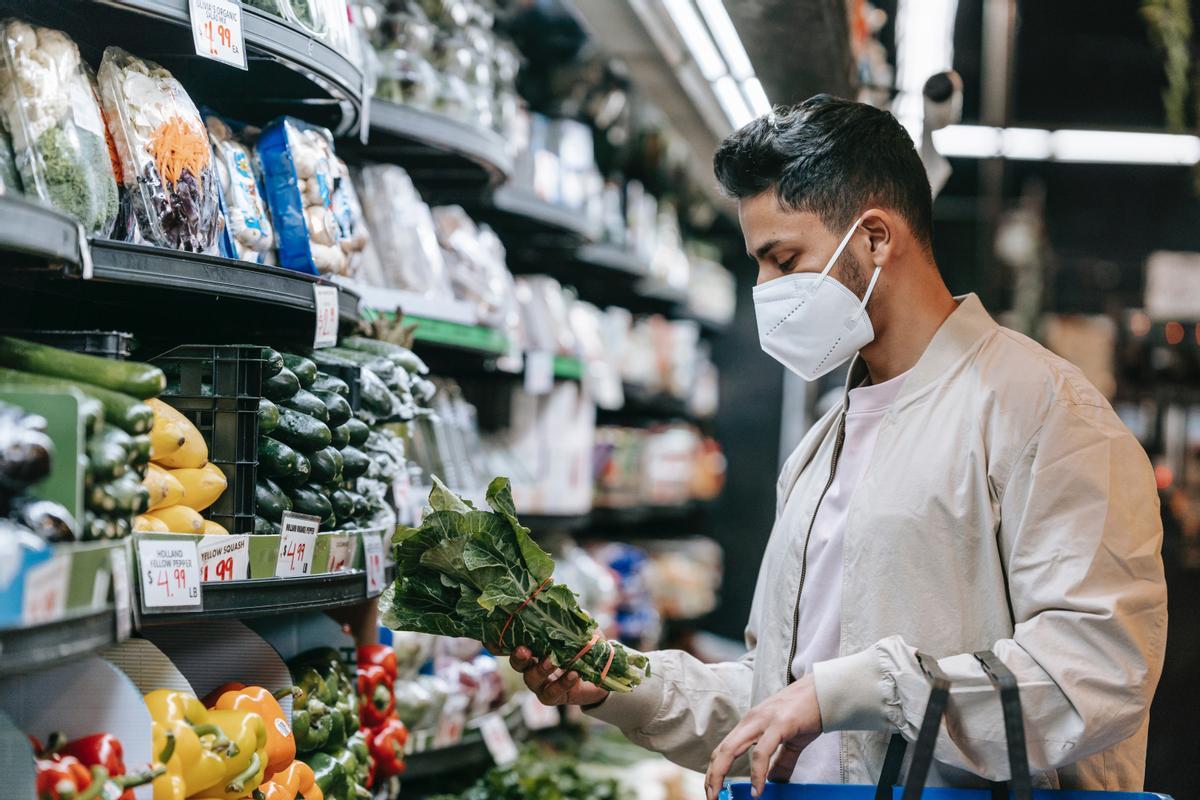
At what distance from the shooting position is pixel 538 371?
4.38 m

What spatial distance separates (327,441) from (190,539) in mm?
460

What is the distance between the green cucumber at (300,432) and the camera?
2.07 metres

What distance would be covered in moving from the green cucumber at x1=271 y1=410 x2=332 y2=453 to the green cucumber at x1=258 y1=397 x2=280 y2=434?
4 centimetres

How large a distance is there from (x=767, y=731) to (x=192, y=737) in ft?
2.60

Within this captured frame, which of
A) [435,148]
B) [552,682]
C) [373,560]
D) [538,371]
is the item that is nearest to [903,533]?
[552,682]

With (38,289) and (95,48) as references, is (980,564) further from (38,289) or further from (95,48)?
(95,48)

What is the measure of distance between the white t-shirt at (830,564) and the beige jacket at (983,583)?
27 millimetres

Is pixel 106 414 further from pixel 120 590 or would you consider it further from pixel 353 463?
pixel 353 463

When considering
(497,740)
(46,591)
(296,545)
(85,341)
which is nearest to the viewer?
(46,591)

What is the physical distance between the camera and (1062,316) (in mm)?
9172

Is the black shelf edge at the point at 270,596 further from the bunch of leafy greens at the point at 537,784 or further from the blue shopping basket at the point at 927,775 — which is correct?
the bunch of leafy greens at the point at 537,784

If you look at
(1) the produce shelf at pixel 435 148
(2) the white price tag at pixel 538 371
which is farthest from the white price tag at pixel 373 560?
(2) the white price tag at pixel 538 371

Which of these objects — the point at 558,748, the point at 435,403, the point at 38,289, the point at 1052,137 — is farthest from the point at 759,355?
the point at 38,289

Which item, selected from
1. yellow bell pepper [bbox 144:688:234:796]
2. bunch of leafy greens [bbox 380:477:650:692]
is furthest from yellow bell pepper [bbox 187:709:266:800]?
bunch of leafy greens [bbox 380:477:650:692]
